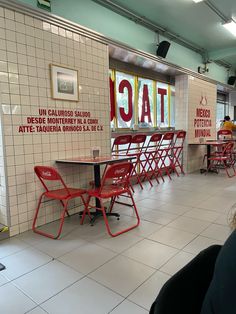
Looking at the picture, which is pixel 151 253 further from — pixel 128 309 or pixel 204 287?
pixel 204 287

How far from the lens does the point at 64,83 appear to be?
10.8ft

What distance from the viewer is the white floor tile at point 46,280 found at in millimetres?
1813

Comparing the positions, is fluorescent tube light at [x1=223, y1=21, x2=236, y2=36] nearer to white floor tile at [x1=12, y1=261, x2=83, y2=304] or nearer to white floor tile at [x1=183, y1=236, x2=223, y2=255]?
white floor tile at [x1=183, y1=236, x2=223, y2=255]

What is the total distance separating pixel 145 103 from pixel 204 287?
17.0 feet

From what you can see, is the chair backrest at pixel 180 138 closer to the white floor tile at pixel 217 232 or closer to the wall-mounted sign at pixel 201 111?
the wall-mounted sign at pixel 201 111

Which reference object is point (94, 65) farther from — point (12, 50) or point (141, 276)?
point (141, 276)

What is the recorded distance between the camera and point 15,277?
202cm

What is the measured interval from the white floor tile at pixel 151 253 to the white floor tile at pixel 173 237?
0.10 m

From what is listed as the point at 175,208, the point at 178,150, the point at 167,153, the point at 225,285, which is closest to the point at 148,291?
the point at 225,285

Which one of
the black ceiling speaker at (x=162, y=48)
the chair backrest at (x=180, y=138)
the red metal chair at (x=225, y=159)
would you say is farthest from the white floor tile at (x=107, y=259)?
the black ceiling speaker at (x=162, y=48)

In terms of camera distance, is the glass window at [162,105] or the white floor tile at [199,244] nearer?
the white floor tile at [199,244]

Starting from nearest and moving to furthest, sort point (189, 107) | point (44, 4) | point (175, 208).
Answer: point (44, 4) < point (175, 208) < point (189, 107)

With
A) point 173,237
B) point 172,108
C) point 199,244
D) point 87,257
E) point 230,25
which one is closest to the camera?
point 87,257

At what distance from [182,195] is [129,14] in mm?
3403
